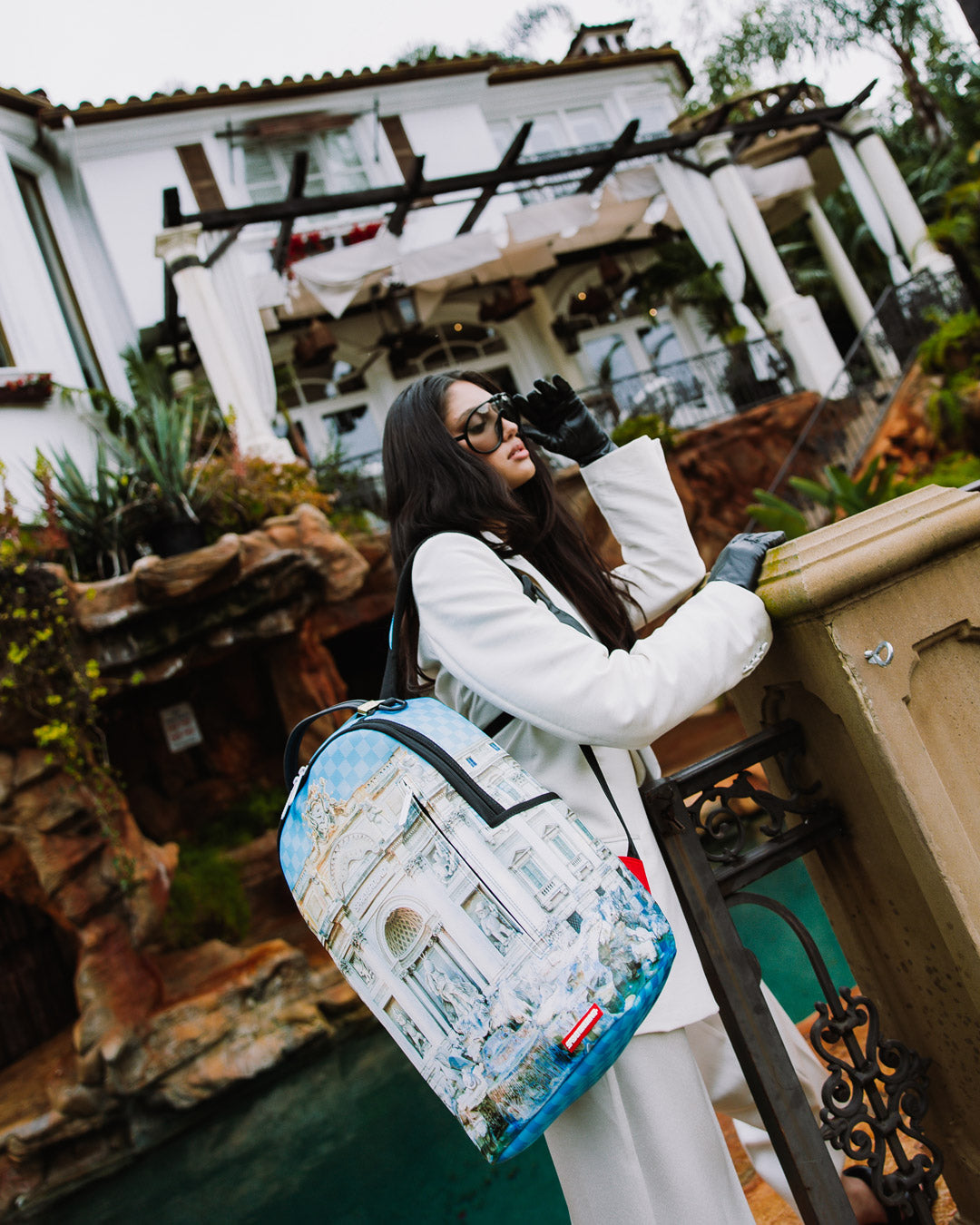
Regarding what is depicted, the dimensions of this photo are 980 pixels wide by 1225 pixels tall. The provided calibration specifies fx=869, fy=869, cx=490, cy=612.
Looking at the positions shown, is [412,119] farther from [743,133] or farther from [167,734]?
[167,734]

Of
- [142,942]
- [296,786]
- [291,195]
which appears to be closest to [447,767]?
[296,786]

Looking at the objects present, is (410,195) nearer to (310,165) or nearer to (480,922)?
(310,165)

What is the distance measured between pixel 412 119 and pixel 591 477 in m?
15.0

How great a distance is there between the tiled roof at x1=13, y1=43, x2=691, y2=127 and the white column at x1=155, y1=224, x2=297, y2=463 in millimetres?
3608

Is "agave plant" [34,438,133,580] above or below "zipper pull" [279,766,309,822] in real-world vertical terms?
above

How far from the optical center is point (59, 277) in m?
12.4

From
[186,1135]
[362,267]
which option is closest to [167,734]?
[186,1135]

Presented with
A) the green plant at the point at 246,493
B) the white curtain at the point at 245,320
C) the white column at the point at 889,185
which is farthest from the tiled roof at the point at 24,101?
the white column at the point at 889,185

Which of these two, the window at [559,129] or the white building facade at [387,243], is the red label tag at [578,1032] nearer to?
the white building facade at [387,243]

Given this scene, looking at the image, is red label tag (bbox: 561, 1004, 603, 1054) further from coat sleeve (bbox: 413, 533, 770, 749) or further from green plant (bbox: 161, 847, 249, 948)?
green plant (bbox: 161, 847, 249, 948)

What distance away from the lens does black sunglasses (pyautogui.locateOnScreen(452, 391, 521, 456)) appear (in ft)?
5.58

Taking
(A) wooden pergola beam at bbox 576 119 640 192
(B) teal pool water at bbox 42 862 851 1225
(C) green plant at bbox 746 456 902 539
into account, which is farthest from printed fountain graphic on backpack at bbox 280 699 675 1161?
(A) wooden pergola beam at bbox 576 119 640 192

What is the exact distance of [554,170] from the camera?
12.0 metres

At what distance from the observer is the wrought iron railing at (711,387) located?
43.8ft
